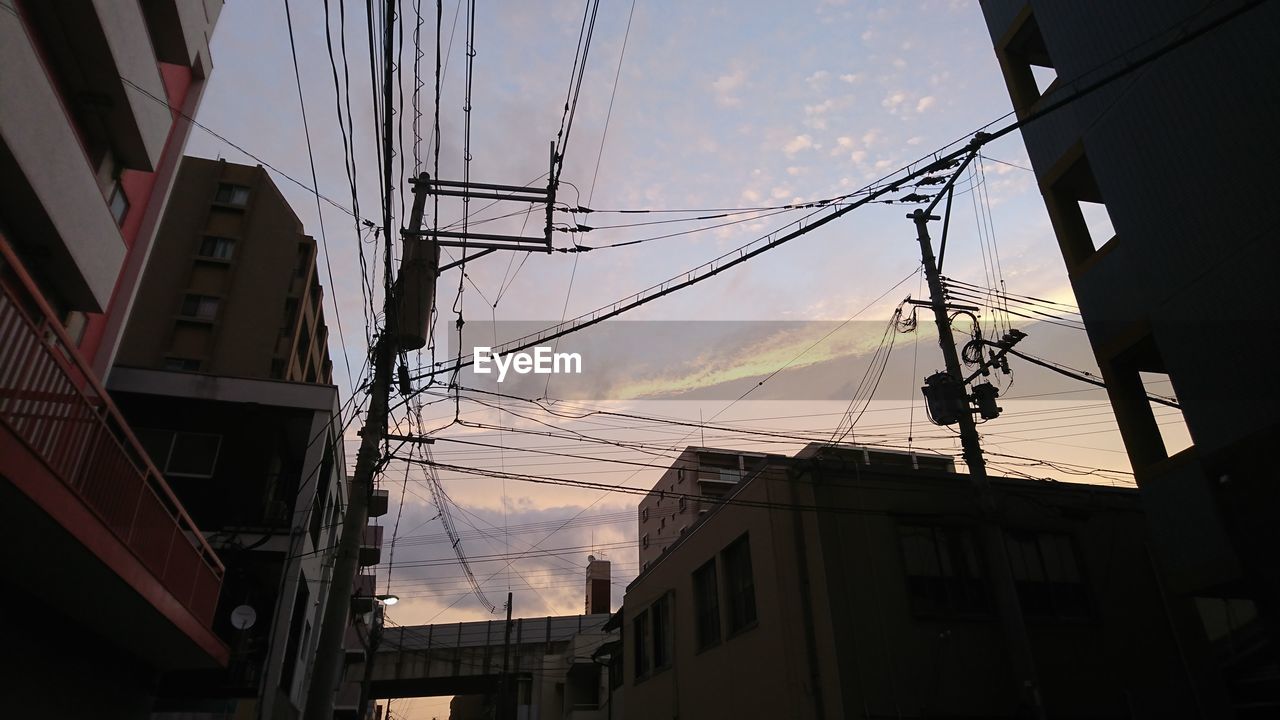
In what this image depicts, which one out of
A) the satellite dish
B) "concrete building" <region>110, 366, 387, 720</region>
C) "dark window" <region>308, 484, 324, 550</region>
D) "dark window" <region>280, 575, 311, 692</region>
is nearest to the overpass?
"dark window" <region>280, 575, 311, 692</region>

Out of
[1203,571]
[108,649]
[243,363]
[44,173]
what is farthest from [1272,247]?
[243,363]

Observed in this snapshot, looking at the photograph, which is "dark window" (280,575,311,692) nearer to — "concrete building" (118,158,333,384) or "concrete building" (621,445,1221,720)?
"concrete building" (621,445,1221,720)

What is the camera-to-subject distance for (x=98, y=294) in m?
12.2

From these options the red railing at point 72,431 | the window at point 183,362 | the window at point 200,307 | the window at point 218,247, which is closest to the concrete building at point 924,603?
the red railing at point 72,431

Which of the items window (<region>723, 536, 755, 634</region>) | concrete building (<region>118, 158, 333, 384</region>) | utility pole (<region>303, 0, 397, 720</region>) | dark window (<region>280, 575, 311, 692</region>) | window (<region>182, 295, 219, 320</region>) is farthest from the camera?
window (<region>182, 295, 219, 320</region>)

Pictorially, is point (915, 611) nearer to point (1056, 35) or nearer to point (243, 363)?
point (1056, 35)

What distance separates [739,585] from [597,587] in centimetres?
3639

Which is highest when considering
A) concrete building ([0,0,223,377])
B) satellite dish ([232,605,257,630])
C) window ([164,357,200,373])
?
window ([164,357,200,373])

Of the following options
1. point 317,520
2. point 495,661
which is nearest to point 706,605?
point 317,520

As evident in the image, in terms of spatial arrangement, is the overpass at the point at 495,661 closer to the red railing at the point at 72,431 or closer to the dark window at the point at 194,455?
the dark window at the point at 194,455

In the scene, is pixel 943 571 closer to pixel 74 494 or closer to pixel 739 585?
pixel 739 585

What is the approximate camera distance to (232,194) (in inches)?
1753

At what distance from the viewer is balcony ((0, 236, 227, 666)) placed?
6383mm

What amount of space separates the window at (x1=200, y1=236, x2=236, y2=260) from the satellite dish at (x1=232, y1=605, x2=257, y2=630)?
34.2m
